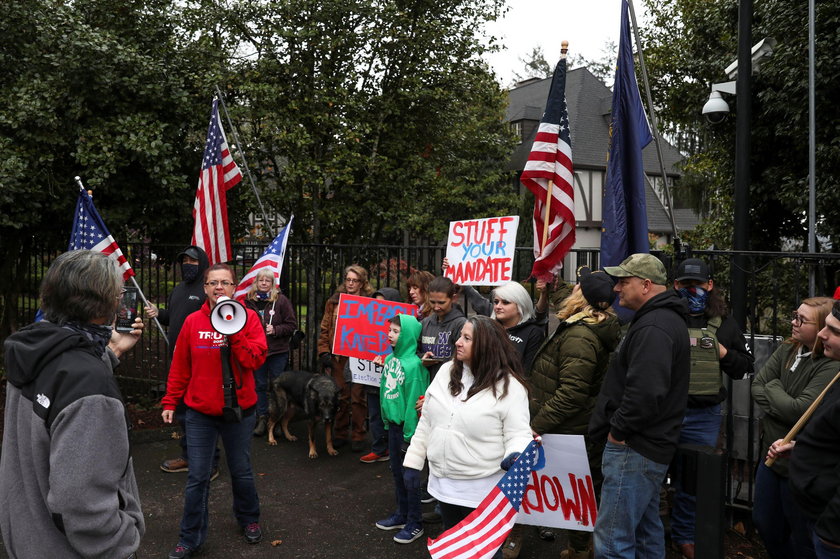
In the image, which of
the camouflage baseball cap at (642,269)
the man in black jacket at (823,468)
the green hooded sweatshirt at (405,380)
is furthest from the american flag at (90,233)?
the man in black jacket at (823,468)

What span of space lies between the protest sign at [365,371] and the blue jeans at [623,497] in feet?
10.7

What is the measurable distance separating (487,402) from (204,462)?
2.30 m

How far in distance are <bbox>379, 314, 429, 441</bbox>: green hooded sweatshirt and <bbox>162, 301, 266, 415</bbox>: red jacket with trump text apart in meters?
1.04

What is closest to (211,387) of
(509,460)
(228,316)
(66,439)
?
(228,316)

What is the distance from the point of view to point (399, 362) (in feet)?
17.9

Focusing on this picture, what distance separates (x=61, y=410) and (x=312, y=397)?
5.08 meters

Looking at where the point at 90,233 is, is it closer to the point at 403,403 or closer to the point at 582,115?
the point at 403,403

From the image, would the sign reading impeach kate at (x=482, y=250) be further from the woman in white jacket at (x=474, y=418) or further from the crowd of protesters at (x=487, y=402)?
the woman in white jacket at (x=474, y=418)

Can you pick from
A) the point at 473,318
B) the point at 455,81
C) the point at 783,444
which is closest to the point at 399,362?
the point at 473,318

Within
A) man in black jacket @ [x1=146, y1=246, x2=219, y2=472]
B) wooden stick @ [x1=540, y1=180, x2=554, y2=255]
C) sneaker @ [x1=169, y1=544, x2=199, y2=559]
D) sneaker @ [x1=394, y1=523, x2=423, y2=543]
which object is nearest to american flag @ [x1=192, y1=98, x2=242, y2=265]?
man in black jacket @ [x1=146, y1=246, x2=219, y2=472]

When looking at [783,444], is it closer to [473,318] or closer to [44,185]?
[473,318]

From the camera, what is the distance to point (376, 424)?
699cm

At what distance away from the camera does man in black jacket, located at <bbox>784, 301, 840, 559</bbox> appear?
2.87m

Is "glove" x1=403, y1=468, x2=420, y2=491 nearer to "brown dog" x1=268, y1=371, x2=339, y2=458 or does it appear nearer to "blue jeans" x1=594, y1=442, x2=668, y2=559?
"blue jeans" x1=594, y1=442, x2=668, y2=559
